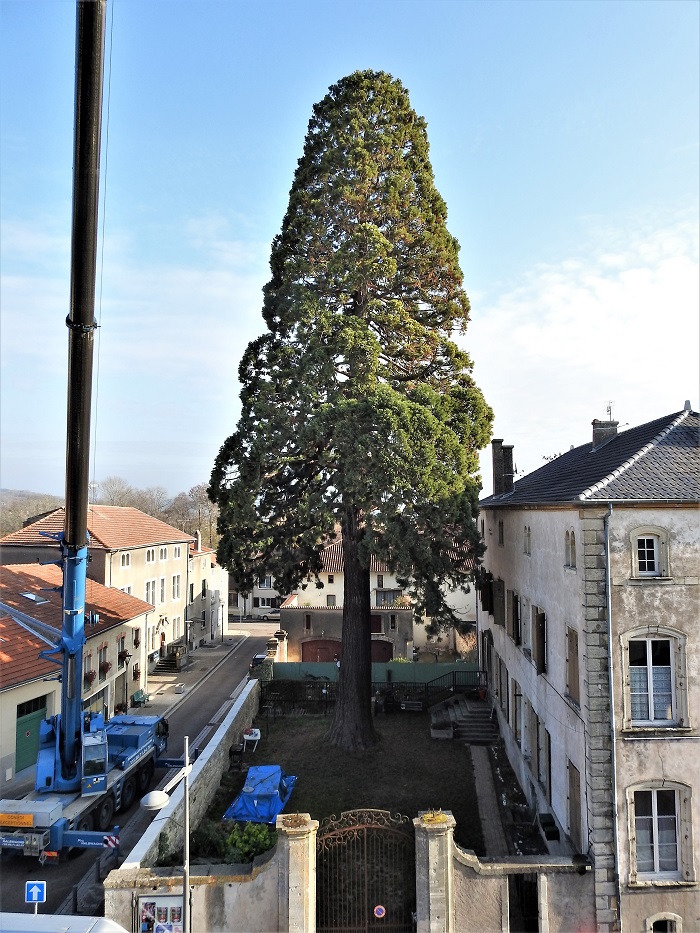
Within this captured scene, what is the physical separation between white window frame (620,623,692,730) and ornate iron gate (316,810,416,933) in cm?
505

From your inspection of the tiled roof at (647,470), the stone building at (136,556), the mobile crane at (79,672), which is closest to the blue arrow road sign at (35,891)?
the mobile crane at (79,672)

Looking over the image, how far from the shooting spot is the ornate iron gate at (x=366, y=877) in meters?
11.9

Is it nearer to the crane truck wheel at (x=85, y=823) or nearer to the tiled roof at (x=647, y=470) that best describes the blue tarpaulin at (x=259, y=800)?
the crane truck wheel at (x=85, y=823)

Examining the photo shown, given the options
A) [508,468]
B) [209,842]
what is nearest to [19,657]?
[209,842]

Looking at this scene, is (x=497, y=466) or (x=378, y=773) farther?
(x=497, y=466)

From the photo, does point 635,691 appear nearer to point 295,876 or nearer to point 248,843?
point 295,876

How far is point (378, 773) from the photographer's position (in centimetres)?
1927

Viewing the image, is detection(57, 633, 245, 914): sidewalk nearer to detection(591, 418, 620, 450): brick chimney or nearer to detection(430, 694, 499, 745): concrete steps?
detection(430, 694, 499, 745): concrete steps

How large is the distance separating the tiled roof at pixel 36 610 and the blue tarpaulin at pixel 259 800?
24.0 ft

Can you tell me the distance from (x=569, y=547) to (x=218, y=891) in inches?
397

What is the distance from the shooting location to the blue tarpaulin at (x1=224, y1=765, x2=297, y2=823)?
49.8ft

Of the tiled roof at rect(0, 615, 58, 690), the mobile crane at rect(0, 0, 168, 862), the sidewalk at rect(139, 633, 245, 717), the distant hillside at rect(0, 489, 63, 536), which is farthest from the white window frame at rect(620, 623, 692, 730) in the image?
the distant hillside at rect(0, 489, 63, 536)

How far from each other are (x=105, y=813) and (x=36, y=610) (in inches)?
361

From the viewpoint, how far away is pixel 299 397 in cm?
1961
